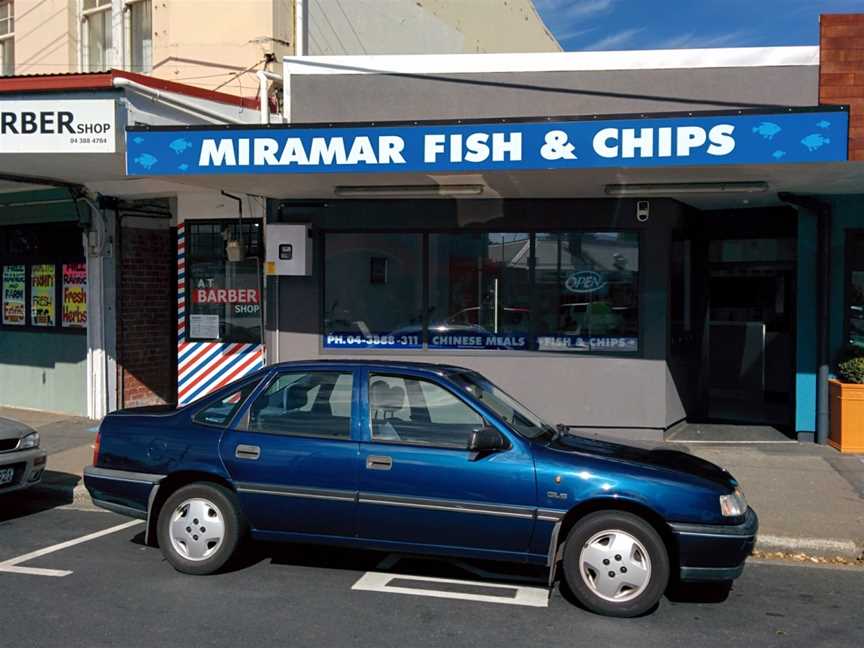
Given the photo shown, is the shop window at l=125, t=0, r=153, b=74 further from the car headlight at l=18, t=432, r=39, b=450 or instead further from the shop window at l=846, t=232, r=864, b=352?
the shop window at l=846, t=232, r=864, b=352

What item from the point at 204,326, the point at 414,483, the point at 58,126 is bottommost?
the point at 414,483

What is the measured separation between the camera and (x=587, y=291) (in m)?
10.5

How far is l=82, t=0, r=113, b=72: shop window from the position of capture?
11.9m

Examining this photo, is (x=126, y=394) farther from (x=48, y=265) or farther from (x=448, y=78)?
(x=448, y=78)

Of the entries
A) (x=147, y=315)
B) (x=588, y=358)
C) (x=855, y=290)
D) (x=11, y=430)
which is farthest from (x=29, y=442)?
(x=855, y=290)

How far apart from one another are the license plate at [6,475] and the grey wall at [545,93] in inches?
219

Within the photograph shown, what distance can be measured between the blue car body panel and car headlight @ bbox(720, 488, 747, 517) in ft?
0.15

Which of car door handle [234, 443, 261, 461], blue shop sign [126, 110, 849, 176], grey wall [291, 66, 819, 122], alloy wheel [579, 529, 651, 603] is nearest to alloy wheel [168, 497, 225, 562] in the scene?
car door handle [234, 443, 261, 461]

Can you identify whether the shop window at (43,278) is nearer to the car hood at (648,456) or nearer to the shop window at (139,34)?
the shop window at (139,34)

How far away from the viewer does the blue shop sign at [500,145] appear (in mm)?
7539

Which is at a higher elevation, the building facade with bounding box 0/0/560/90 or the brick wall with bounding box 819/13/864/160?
the building facade with bounding box 0/0/560/90

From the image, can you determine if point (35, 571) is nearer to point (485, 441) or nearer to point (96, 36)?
point (485, 441)

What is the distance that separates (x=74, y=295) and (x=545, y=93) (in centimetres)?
753

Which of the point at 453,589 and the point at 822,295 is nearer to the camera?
the point at 453,589
